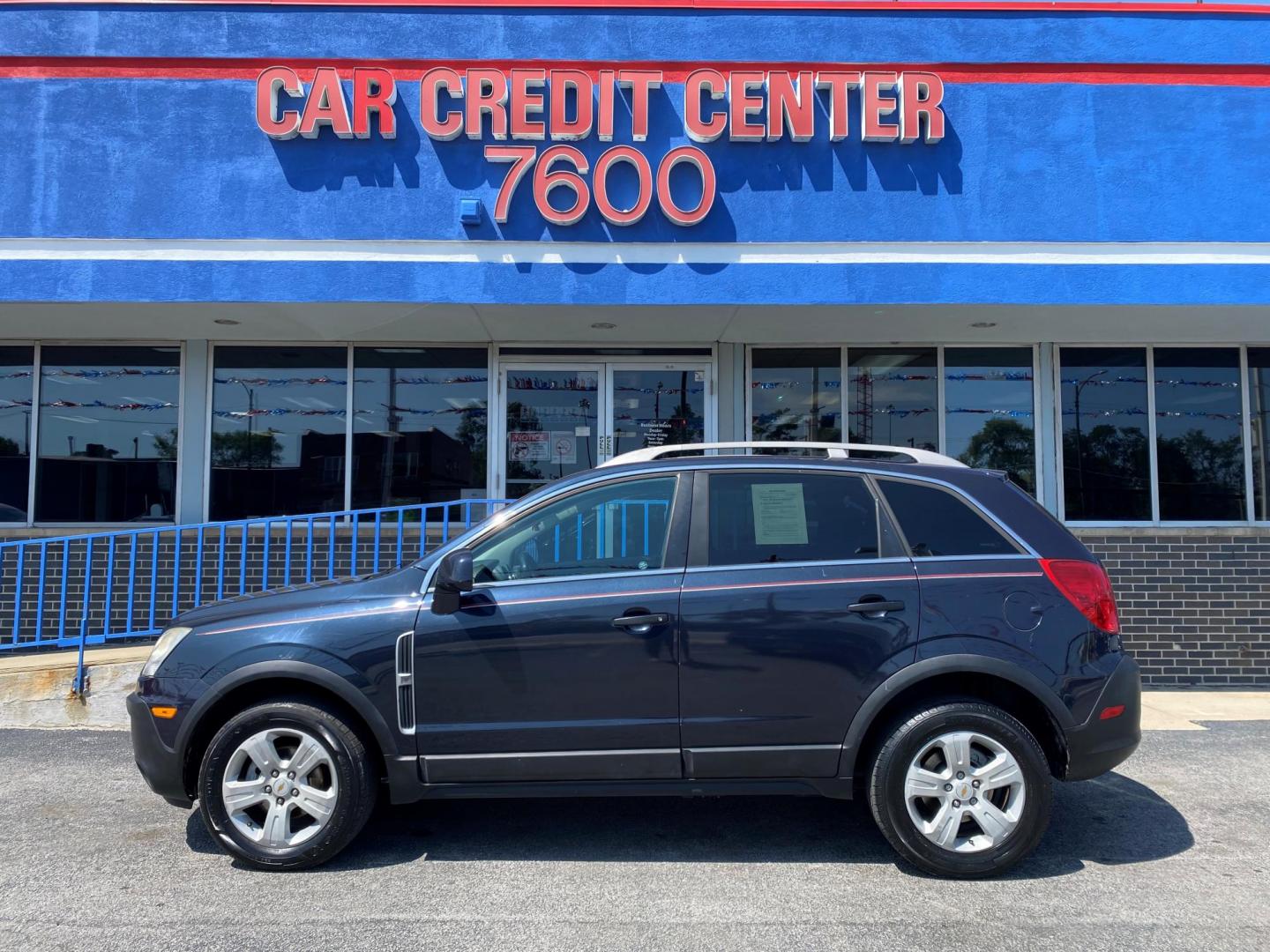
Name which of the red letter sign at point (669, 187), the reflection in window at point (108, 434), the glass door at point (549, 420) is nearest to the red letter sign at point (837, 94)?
the red letter sign at point (669, 187)

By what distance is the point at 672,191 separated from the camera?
8148 millimetres

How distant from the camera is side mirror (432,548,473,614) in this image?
4062 millimetres

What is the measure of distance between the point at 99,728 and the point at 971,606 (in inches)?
246

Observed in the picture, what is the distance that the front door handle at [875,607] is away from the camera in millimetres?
4117

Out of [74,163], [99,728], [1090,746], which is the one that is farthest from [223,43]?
[1090,746]

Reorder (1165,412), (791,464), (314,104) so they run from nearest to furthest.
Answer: (791,464) → (314,104) → (1165,412)

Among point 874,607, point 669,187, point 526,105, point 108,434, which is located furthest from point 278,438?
point 874,607

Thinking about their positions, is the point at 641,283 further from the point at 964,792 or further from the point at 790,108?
the point at 964,792

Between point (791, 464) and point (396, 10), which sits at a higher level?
point (396, 10)

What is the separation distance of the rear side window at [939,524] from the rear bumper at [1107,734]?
733mm

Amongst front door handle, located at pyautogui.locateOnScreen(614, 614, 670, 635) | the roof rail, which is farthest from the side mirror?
the roof rail

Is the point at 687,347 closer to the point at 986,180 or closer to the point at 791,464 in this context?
the point at 986,180

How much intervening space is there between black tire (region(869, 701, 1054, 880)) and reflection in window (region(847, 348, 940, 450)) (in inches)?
221

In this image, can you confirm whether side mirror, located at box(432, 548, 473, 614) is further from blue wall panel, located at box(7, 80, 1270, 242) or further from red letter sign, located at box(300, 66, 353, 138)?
red letter sign, located at box(300, 66, 353, 138)
